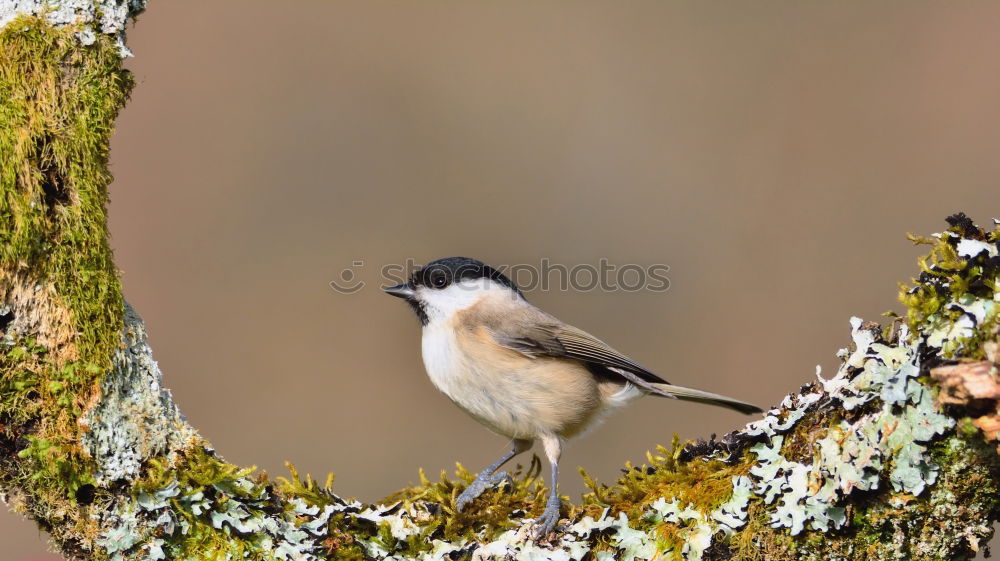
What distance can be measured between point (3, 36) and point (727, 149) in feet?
14.6

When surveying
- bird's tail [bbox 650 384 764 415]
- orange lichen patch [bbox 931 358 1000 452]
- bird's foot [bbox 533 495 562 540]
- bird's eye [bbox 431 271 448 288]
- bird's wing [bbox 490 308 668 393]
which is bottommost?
bird's foot [bbox 533 495 562 540]

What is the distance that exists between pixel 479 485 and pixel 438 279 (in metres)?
1.11

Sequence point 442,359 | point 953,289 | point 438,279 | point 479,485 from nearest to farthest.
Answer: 1. point 953,289
2. point 479,485
3. point 442,359
4. point 438,279

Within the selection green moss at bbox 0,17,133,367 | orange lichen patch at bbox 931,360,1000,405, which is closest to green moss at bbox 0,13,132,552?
green moss at bbox 0,17,133,367

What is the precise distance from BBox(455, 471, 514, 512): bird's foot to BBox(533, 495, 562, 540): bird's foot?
0.69 feet

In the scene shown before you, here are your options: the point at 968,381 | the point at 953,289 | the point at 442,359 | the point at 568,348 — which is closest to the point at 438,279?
the point at 442,359

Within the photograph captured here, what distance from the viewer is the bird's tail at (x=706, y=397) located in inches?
107

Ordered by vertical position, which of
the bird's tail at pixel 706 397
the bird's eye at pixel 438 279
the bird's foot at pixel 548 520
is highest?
the bird's eye at pixel 438 279

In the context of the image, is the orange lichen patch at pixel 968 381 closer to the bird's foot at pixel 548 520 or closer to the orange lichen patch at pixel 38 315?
the bird's foot at pixel 548 520

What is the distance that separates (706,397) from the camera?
276 centimetres

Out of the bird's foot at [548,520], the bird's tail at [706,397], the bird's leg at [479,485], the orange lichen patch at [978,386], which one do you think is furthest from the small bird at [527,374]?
the orange lichen patch at [978,386]

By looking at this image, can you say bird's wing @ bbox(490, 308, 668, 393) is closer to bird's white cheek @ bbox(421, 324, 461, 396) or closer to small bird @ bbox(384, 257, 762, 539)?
small bird @ bbox(384, 257, 762, 539)

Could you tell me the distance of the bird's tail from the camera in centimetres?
272

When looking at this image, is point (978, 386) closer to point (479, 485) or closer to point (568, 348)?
point (479, 485)
